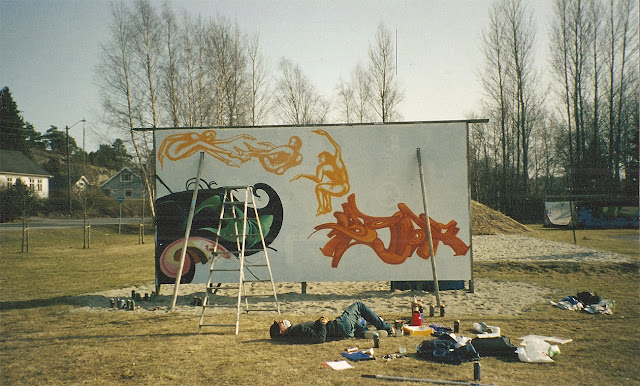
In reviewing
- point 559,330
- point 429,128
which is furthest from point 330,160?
point 559,330

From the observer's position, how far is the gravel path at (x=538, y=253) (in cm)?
1531

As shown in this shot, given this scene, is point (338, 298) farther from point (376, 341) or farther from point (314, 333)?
point (376, 341)

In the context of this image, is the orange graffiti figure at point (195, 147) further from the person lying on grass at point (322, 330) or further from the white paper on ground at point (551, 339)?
the white paper on ground at point (551, 339)

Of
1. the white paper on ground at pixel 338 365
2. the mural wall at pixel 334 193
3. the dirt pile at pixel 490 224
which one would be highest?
the mural wall at pixel 334 193

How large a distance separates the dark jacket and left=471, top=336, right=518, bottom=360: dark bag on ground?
2.09m

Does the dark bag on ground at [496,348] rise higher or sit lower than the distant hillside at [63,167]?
lower

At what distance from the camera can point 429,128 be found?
10188 millimetres

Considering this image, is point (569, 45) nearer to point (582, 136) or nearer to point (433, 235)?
point (582, 136)

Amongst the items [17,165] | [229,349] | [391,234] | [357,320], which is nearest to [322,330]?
[357,320]

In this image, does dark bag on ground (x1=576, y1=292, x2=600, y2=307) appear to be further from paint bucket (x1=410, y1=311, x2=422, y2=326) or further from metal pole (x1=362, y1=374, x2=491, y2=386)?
metal pole (x1=362, y1=374, x2=491, y2=386)

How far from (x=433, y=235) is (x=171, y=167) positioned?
22.3 ft

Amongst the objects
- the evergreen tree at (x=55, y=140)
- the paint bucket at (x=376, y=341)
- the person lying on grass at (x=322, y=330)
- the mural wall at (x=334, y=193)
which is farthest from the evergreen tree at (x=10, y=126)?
the paint bucket at (x=376, y=341)

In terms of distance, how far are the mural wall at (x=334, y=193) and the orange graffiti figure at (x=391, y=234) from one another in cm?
3

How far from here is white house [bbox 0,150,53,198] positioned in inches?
1633
